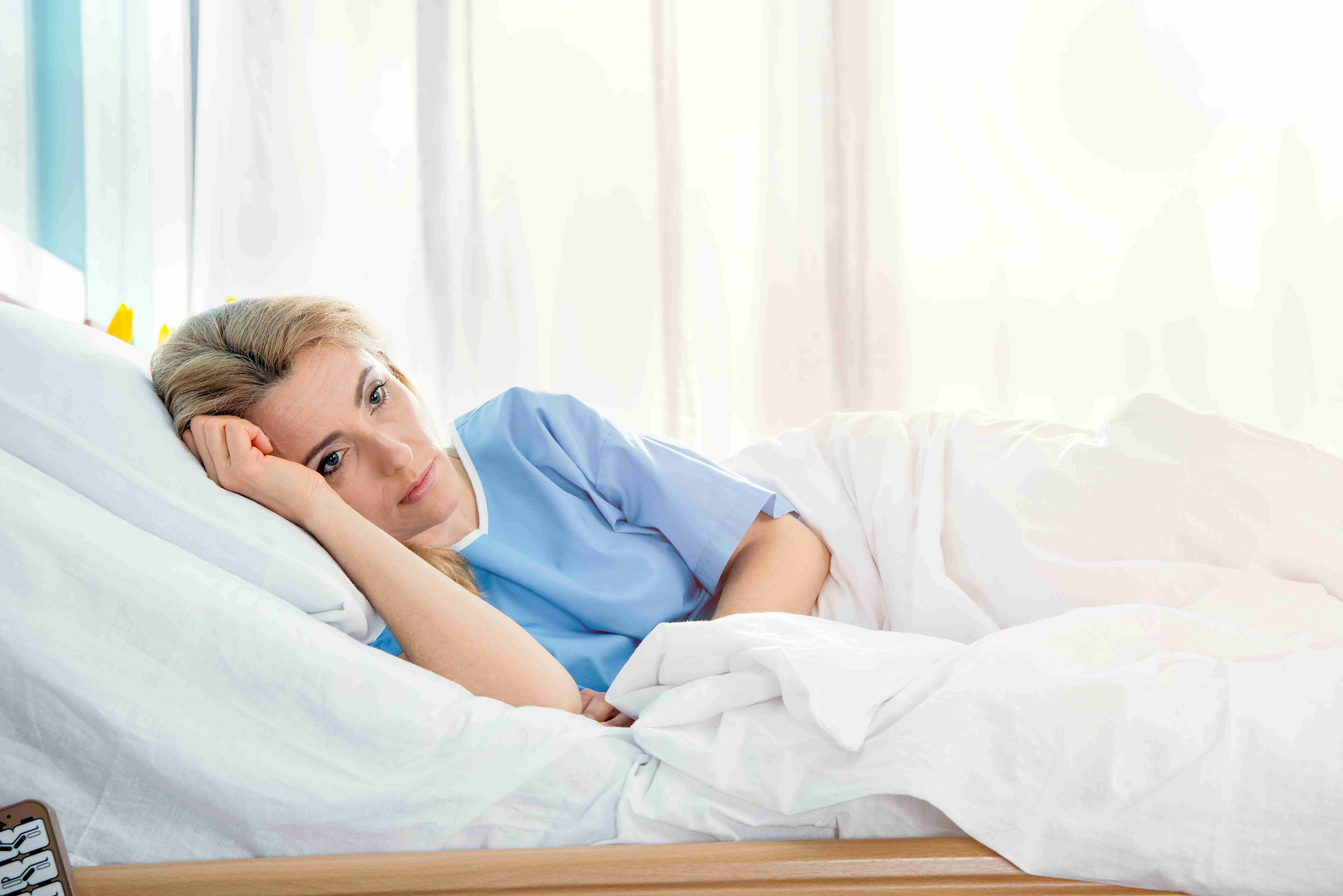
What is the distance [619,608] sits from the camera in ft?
3.18

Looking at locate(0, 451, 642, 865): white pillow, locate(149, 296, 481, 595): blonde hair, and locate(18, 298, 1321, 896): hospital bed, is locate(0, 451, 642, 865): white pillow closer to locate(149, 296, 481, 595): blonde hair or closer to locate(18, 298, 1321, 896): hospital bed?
locate(18, 298, 1321, 896): hospital bed

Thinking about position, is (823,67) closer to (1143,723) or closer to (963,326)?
(963,326)

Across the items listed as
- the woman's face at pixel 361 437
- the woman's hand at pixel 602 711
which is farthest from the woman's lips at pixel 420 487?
the woman's hand at pixel 602 711

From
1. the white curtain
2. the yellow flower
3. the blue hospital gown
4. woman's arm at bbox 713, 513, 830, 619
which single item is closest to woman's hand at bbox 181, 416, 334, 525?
the blue hospital gown

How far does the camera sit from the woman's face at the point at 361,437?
926 millimetres

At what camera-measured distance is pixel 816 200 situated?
2.07 meters

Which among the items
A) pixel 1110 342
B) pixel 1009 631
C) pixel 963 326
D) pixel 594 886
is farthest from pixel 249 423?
pixel 1110 342

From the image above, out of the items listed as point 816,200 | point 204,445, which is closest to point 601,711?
point 204,445

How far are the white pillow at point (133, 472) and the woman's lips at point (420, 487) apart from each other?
178 millimetres

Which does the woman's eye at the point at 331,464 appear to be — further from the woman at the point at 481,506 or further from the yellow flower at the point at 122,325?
the yellow flower at the point at 122,325

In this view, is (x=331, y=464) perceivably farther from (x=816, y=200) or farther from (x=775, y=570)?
(x=816, y=200)

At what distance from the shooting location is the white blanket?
497mm

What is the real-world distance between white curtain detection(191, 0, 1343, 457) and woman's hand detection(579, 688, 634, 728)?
4.11ft

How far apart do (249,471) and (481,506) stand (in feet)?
0.97
